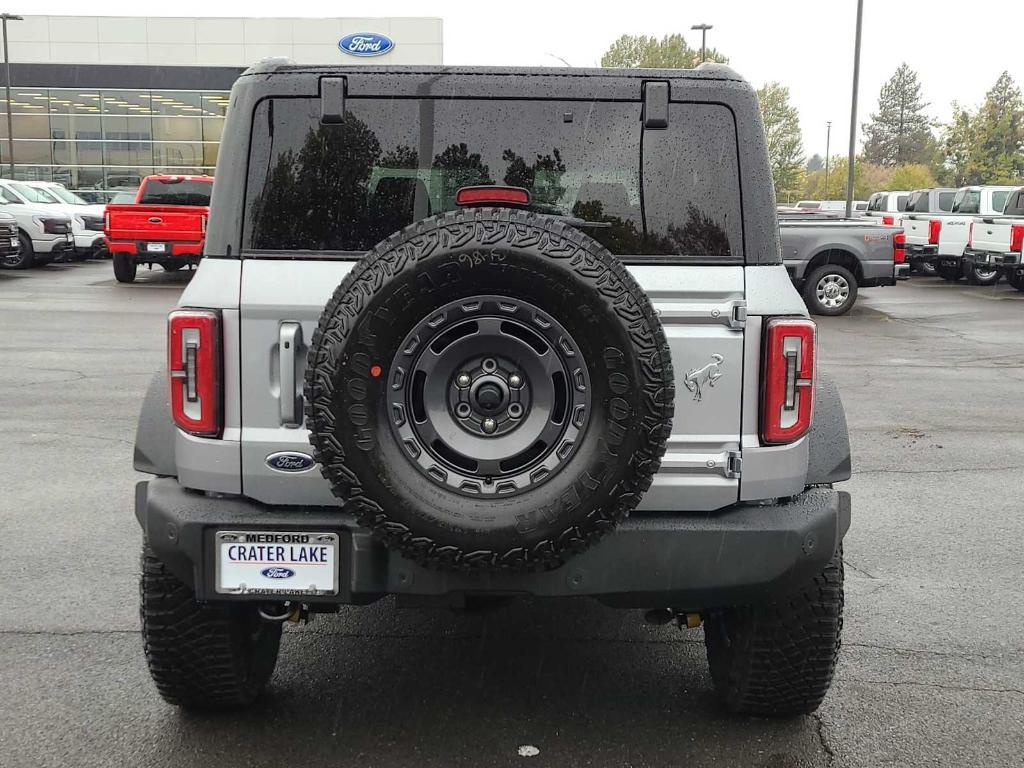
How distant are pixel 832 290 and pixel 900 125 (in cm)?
10628

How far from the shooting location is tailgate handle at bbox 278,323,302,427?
3.07m

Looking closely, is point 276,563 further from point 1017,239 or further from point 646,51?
point 646,51

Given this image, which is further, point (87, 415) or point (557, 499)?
point (87, 415)

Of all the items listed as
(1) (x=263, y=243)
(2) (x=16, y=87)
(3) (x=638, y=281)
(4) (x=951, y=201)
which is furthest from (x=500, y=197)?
(2) (x=16, y=87)

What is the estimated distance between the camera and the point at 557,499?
9.10ft

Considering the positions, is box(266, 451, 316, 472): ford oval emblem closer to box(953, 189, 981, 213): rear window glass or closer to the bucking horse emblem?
the bucking horse emblem

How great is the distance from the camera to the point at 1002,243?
21359mm

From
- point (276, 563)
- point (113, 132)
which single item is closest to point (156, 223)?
point (276, 563)

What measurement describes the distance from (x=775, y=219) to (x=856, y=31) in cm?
2907

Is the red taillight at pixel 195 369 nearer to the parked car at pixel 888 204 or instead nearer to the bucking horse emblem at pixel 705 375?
the bucking horse emblem at pixel 705 375

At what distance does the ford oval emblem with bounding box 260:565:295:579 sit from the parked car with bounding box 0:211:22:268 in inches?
814

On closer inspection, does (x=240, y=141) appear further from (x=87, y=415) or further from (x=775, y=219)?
(x=87, y=415)

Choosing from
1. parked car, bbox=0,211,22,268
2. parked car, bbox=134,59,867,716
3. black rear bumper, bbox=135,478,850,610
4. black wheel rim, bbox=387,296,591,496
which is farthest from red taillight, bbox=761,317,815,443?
parked car, bbox=0,211,22,268

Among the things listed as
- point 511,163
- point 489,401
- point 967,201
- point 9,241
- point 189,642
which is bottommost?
point 189,642
